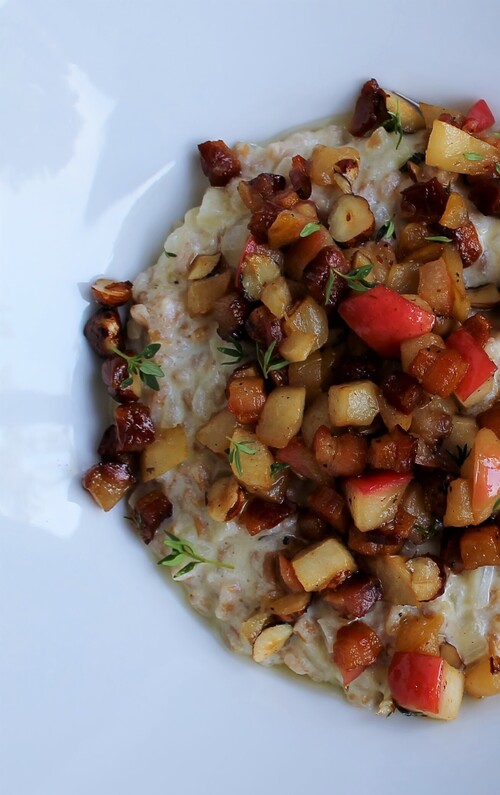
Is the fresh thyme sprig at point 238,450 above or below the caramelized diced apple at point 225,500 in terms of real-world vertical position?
above

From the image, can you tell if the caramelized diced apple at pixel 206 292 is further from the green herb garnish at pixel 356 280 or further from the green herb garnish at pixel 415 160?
the green herb garnish at pixel 415 160

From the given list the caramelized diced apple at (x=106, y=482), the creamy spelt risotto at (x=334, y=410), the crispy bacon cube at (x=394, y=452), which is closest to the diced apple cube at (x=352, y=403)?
the creamy spelt risotto at (x=334, y=410)

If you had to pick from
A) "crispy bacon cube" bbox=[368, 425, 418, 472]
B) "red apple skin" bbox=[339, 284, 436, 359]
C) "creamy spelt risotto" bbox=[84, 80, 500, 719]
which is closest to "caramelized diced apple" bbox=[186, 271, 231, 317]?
"creamy spelt risotto" bbox=[84, 80, 500, 719]

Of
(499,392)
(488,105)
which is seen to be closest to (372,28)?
(488,105)

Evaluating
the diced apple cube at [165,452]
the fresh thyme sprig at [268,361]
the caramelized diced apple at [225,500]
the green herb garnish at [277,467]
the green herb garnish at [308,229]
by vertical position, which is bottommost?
the caramelized diced apple at [225,500]

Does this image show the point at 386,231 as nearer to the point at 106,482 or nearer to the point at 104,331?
the point at 104,331

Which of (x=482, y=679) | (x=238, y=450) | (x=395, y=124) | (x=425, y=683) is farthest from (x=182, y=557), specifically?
(x=395, y=124)

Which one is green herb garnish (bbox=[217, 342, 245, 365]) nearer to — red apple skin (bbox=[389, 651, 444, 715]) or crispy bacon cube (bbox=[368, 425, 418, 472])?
crispy bacon cube (bbox=[368, 425, 418, 472])
